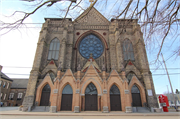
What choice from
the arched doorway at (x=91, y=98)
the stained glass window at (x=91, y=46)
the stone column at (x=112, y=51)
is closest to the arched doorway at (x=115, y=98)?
the arched doorway at (x=91, y=98)

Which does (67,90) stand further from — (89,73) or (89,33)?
(89,33)

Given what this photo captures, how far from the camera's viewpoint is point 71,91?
16594 millimetres

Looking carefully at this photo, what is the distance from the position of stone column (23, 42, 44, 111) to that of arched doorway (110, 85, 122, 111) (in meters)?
11.8

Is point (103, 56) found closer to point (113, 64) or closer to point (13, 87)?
point (113, 64)

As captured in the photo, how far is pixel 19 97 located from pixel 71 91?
1334 inches

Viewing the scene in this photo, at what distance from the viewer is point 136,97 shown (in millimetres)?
17938

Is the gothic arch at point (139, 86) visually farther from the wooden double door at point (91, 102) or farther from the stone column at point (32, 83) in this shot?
the stone column at point (32, 83)

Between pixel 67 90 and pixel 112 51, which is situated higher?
pixel 112 51

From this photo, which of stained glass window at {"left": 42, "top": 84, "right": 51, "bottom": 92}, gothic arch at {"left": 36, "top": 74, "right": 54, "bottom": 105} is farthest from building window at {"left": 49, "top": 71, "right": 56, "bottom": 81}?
stained glass window at {"left": 42, "top": 84, "right": 51, "bottom": 92}

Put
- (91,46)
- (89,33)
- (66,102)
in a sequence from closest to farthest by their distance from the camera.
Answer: (66,102)
(91,46)
(89,33)

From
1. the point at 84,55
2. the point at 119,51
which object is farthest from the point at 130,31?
the point at 84,55

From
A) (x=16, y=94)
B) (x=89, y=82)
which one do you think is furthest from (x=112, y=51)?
(x=16, y=94)

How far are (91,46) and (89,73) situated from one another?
27.3 feet

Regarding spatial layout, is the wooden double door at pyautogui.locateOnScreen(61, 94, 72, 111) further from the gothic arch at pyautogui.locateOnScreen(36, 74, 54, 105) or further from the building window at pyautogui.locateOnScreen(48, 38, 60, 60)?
the building window at pyautogui.locateOnScreen(48, 38, 60, 60)
